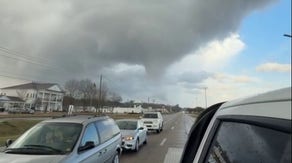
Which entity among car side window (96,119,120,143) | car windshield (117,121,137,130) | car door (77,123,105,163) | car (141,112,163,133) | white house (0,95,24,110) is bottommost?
car door (77,123,105,163)

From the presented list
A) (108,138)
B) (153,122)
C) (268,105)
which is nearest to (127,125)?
(108,138)

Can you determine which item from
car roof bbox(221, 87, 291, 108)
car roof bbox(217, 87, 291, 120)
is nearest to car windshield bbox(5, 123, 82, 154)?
car roof bbox(217, 87, 291, 120)

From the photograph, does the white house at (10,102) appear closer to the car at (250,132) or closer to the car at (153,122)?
the car at (153,122)

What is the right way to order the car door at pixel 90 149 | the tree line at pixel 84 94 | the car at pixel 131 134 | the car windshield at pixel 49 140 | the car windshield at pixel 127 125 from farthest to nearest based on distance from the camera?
the tree line at pixel 84 94
the car windshield at pixel 127 125
the car at pixel 131 134
the car door at pixel 90 149
the car windshield at pixel 49 140

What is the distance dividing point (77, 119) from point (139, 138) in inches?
342

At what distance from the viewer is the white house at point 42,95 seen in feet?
429

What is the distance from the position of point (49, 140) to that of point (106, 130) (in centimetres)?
213

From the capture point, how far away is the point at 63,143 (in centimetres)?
692

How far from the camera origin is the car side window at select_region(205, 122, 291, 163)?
145cm

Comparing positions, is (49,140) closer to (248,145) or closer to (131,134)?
(248,145)

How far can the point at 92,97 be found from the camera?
350 feet

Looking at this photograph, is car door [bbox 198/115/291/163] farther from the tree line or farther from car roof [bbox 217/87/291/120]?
the tree line

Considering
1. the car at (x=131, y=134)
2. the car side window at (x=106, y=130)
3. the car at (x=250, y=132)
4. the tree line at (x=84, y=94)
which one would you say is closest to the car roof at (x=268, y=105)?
the car at (x=250, y=132)

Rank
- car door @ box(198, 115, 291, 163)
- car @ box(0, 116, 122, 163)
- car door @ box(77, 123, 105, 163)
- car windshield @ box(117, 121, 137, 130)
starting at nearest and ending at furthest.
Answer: car door @ box(198, 115, 291, 163) → car @ box(0, 116, 122, 163) → car door @ box(77, 123, 105, 163) → car windshield @ box(117, 121, 137, 130)
